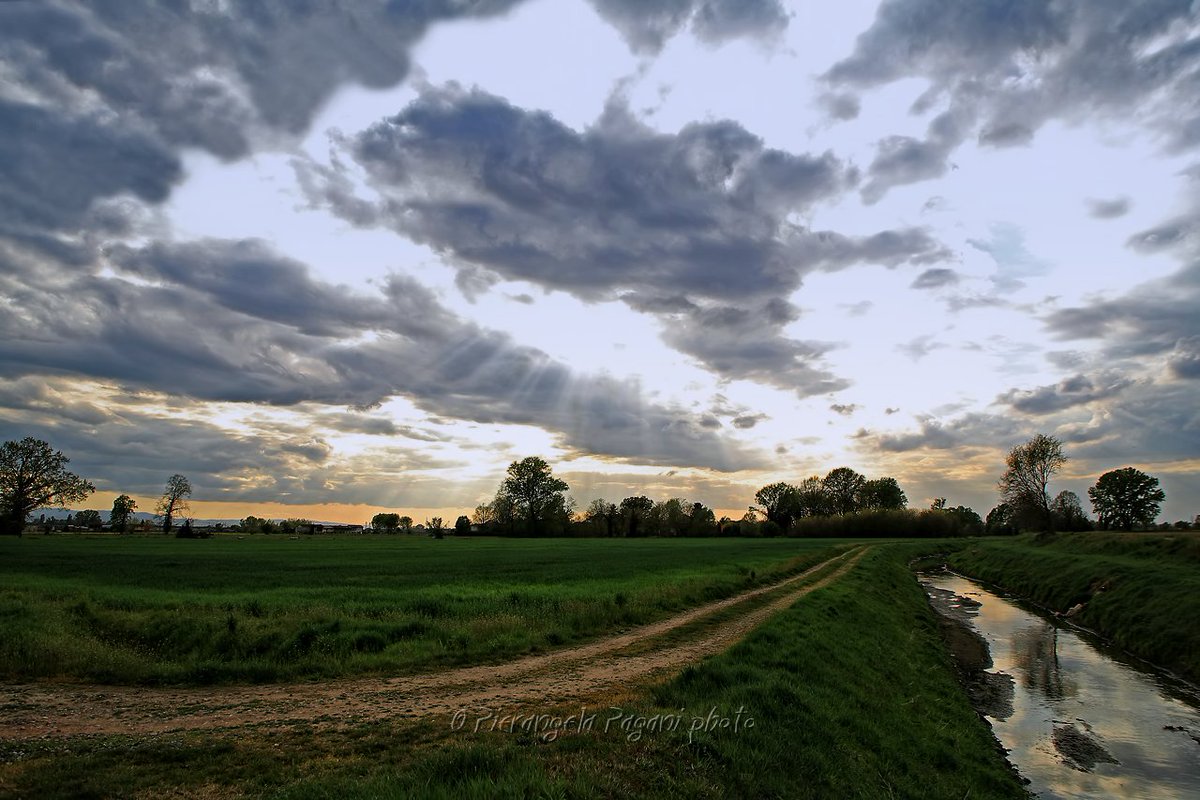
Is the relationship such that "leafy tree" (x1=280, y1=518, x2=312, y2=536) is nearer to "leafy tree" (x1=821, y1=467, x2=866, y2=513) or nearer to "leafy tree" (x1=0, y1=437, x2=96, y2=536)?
"leafy tree" (x1=0, y1=437, x2=96, y2=536)

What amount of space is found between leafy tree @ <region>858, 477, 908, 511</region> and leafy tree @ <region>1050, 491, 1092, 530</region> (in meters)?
62.7

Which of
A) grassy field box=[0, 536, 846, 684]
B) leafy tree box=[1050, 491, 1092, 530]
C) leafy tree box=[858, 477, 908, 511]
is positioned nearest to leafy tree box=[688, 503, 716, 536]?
leafy tree box=[858, 477, 908, 511]

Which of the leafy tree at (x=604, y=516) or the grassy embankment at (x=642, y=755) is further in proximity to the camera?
the leafy tree at (x=604, y=516)

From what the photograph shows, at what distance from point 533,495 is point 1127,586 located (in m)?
128

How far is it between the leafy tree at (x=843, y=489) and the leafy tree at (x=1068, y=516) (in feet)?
226

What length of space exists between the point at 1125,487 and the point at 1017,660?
384 feet

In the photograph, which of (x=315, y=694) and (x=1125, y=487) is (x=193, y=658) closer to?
(x=315, y=694)

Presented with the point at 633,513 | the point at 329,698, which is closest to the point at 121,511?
the point at 633,513

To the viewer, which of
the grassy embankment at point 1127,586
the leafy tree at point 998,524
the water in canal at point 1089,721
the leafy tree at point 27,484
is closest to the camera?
the water in canal at point 1089,721

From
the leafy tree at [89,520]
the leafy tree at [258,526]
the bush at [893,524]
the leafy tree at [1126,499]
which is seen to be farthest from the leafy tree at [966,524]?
the leafy tree at [89,520]

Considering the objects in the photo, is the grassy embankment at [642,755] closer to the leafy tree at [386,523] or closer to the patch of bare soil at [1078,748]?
the patch of bare soil at [1078,748]

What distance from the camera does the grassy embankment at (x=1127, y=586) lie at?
24406 millimetres

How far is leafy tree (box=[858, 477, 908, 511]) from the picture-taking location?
177 metres

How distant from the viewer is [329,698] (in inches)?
478
